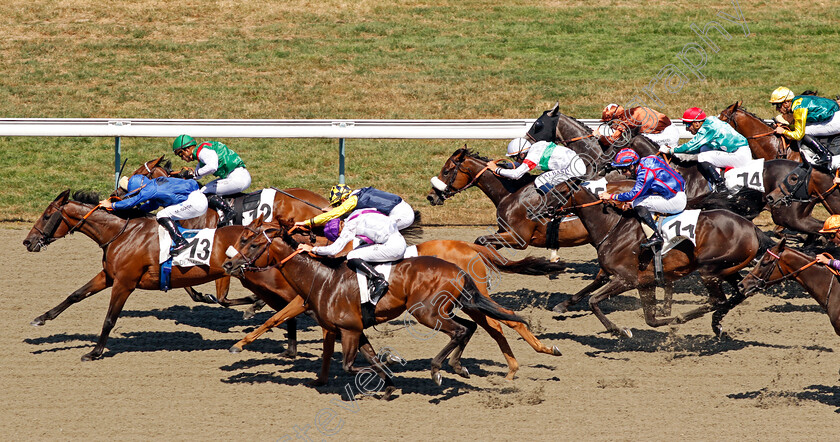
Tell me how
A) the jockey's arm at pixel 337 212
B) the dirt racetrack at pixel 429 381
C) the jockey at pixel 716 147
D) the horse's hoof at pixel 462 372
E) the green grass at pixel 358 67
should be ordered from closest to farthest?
1. the dirt racetrack at pixel 429 381
2. the horse's hoof at pixel 462 372
3. the jockey's arm at pixel 337 212
4. the jockey at pixel 716 147
5. the green grass at pixel 358 67

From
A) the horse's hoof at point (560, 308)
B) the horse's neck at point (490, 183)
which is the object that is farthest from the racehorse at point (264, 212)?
the horse's hoof at point (560, 308)

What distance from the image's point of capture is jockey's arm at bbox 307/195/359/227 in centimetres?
838

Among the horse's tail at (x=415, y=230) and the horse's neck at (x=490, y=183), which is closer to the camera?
the horse's tail at (x=415, y=230)

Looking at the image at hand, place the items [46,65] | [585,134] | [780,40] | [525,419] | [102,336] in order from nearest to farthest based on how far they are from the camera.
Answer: [525,419] → [102,336] → [585,134] → [46,65] → [780,40]

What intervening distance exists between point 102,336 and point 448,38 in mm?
14262

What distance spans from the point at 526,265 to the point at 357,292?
5.31 feet

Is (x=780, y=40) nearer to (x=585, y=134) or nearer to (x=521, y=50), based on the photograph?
(x=521, y=50)

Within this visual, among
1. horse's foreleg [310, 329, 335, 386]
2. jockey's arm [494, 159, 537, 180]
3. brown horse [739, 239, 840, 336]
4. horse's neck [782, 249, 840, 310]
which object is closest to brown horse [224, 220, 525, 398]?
horse's foreleg [310, 329, 335, 386]

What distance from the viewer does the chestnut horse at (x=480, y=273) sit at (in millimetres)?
7898

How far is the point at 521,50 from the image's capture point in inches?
832

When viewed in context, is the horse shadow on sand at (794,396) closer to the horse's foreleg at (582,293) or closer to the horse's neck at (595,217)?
the horse's neck at (595,217)

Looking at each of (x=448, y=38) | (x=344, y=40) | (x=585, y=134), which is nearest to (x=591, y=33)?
(x=448, y=38)

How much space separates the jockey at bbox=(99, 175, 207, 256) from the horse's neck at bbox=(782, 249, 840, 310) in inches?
204

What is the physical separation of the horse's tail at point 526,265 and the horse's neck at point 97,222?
3.31 metres
